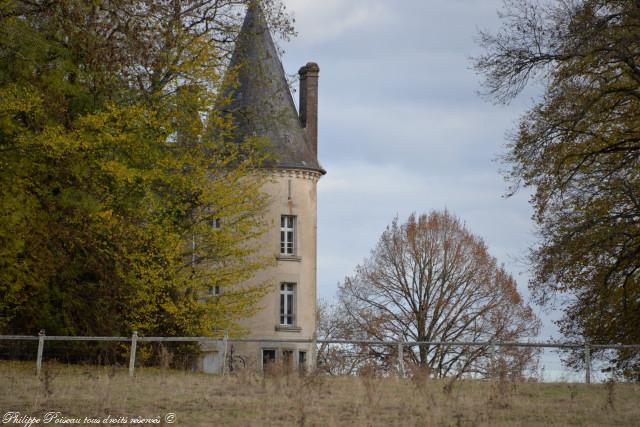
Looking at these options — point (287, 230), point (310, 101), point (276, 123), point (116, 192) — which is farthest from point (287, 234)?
Result: point (116, 192)

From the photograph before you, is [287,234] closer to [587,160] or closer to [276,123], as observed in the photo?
[276,123]

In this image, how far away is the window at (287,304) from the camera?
40375 millimetres

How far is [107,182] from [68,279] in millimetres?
2953

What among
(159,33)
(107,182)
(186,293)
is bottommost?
(186,293)

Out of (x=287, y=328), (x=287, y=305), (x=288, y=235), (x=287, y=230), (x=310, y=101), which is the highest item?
(x=310, y=101)

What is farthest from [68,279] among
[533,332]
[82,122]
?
[533,332]

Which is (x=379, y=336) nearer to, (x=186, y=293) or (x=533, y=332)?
(x=533, y=332)

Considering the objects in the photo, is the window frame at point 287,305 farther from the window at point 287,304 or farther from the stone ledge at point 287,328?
the stone ledge at point 287,328

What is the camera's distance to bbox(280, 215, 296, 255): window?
4084cm

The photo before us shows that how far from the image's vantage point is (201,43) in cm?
3048

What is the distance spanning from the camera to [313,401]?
17094 millimetres

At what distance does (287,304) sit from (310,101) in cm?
876

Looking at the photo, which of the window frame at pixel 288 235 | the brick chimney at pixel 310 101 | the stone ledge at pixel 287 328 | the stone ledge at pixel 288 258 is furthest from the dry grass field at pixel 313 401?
the brick chimney at pixel 310 101

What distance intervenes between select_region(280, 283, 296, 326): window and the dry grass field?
19005 millimetres
